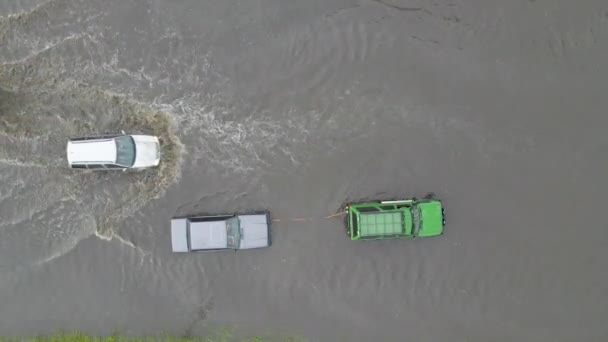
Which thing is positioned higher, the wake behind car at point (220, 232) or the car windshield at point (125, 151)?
the car windshield at point (125, 151)

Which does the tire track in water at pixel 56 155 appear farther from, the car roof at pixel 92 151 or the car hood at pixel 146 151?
the car roof at pixel 92 151

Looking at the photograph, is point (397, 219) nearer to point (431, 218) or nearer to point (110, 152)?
point (431, 218)

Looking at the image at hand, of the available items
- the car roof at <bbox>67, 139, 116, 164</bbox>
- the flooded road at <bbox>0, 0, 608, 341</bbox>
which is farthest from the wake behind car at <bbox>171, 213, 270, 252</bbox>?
the car roof at <bbox>67, 139, 116, 164</bbox>

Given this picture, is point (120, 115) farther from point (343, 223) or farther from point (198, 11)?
point (343, 223)

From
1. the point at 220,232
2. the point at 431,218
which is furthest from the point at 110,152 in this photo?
the point at 431,218

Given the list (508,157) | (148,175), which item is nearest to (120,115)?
(148,175)

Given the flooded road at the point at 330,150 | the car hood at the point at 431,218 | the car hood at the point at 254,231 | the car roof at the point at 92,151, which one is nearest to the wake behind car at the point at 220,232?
the car hood at the point at 254,231

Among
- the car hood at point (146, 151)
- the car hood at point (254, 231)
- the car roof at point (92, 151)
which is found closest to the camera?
Answer: the car roof at point (92, 151)

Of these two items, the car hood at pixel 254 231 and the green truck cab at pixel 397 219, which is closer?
the green truck cab at pixel 397 219
